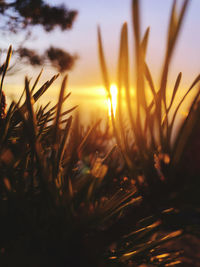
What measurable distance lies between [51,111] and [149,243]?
27 cm

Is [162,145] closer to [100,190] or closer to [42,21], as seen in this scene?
[100,190]

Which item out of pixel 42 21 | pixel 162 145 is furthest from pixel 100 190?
pixel 42 21

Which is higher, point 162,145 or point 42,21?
point 42,21

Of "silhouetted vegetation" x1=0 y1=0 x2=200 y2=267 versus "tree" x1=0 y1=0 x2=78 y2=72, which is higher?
"tree" x1=0 y1=0 x2=78 y2=72

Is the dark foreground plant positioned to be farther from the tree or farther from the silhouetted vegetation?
the tree

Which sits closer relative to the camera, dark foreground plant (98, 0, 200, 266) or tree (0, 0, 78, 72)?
dark foreground plant (98, 0, 200, 266)

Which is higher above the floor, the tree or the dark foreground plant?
the tree

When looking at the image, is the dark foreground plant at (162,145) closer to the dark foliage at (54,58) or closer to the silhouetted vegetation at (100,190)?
the silhouetted vegetation at (100,190)

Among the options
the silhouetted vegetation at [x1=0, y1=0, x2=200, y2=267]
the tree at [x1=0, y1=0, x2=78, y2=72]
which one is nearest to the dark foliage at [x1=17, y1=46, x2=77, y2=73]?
the tree at [x1=0, y1=0, x2=78, y2=72]

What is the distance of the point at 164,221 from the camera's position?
25cm

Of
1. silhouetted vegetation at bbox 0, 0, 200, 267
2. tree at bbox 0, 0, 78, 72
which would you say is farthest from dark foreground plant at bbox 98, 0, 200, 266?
tree at bbox 0, 0, 78, 72

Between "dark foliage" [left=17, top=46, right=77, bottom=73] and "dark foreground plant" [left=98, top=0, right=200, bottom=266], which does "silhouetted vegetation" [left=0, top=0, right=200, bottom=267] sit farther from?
"dark foliage" [left=17, top=46, right=77, bottom=73]

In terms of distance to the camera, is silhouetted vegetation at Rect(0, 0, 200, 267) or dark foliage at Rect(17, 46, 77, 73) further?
dark foliage at Rect(17, 46, 77, 73)

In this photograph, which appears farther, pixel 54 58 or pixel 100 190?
pixel 54 58
